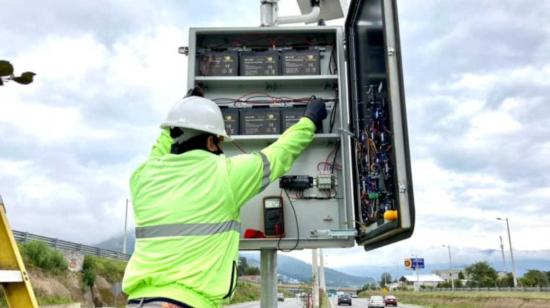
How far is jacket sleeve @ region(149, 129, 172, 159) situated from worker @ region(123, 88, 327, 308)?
0.61 feet

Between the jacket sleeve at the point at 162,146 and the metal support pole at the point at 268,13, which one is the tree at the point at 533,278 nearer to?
the metal support pole at the point at 268,13

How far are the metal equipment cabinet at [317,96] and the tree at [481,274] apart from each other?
5711 centimetres

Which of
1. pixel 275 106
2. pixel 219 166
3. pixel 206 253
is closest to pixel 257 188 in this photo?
pixel 219 166

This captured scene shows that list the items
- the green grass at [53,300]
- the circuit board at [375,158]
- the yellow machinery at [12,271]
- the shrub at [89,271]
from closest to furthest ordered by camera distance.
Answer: the yellow machinery at [12,271] → the circuit board at [375,158] → the green grass at [53,300] → the shrub at [89,271]

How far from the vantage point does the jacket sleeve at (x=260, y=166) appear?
8.43ft

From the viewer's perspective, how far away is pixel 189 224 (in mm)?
2375

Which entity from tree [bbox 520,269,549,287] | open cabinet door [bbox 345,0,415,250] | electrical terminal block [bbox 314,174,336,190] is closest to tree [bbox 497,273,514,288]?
tree [bbox 520,269,549,287]

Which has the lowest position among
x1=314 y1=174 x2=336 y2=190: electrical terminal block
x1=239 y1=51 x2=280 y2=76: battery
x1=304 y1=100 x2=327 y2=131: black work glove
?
x1=314 y1=174 x2=336 y2=190: electrical terminal block

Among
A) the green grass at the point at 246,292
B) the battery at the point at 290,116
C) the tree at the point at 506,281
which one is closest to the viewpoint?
the battery at the point at 290,116

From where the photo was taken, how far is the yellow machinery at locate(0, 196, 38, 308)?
2252 millimetres

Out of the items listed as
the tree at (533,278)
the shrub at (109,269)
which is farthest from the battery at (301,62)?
the tree at (533,278)

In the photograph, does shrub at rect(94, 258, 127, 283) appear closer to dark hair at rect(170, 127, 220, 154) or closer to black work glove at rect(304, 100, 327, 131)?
black work glove at rect(304, 100, 327, 131)

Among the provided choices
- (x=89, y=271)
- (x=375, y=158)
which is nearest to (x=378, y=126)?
(x=375, y=158)

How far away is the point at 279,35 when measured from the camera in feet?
15.7
